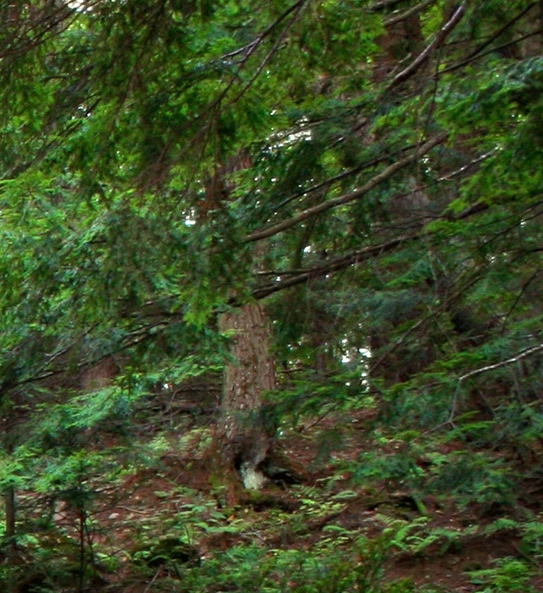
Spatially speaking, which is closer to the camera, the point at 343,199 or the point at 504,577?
the point at 343,199

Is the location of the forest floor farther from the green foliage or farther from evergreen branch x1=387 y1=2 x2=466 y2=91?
evergreen branch x1=387 y1=2 x2=466 y2=91

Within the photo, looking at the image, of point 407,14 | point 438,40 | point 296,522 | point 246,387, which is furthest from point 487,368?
point 246,387

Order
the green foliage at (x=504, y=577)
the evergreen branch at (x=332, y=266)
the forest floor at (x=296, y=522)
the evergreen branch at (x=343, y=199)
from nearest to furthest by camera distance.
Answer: the evergreen branch at (x=343, y=199)
the evergreen branch at (x=332, y=266)
the green foliage at (x=504, y=577)
the forest floor at (x=296, y=522)

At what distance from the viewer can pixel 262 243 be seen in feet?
29.3

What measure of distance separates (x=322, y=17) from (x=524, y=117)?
4.85 ft

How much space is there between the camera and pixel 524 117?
6.06m

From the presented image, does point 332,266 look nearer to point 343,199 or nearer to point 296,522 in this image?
point 343,199

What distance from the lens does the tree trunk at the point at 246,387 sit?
1298 cm

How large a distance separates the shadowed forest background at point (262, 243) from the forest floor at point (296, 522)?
0.07 meters

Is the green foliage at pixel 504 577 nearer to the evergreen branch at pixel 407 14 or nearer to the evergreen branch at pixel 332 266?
the evergreen branch at pixel 332 266

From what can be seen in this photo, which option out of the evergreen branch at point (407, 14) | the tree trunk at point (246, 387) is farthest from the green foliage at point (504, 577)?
the evergreen branch at point (407, 14)

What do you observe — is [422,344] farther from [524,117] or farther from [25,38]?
[25,38]

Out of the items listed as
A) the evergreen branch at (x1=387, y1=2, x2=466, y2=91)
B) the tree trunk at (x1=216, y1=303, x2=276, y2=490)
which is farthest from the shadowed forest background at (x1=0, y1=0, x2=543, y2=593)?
the tree trunk at (x1=216, y1=303, x2=276, y2=490)

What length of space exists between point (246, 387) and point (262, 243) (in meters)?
4.46
